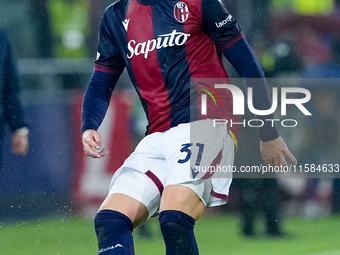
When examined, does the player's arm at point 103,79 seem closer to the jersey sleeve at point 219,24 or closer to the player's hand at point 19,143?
the jersey sleeve at point 219,24

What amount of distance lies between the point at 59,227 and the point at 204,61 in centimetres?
275

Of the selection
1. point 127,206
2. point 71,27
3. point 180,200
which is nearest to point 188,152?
point 180,200

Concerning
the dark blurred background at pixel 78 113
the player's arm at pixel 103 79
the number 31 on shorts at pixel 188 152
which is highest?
the player's arm at pixel 103 79

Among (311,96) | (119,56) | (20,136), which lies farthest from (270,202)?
(119,56)

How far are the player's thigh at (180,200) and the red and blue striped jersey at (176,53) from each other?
1.07 ft

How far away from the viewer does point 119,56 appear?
299cm

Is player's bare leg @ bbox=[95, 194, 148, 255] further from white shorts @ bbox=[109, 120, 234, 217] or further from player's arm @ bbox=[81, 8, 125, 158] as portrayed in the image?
player's arm @ bbox=[81, 8, 125, 158]

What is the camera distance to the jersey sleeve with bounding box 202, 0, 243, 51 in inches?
110

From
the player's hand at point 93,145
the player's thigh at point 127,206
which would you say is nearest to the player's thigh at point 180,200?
the player's thigh at point 127,206

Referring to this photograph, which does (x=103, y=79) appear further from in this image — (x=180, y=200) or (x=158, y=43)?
(x=180, y=200)

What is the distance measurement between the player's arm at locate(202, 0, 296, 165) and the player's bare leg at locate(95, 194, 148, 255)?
58 centimetres

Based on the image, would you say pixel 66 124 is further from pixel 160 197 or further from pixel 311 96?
pixel 160 197

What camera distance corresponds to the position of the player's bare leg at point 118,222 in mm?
2498

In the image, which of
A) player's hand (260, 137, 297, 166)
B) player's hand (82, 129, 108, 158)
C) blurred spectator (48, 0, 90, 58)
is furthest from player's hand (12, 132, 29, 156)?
blurred spectator (48, 0, 90, 58)
